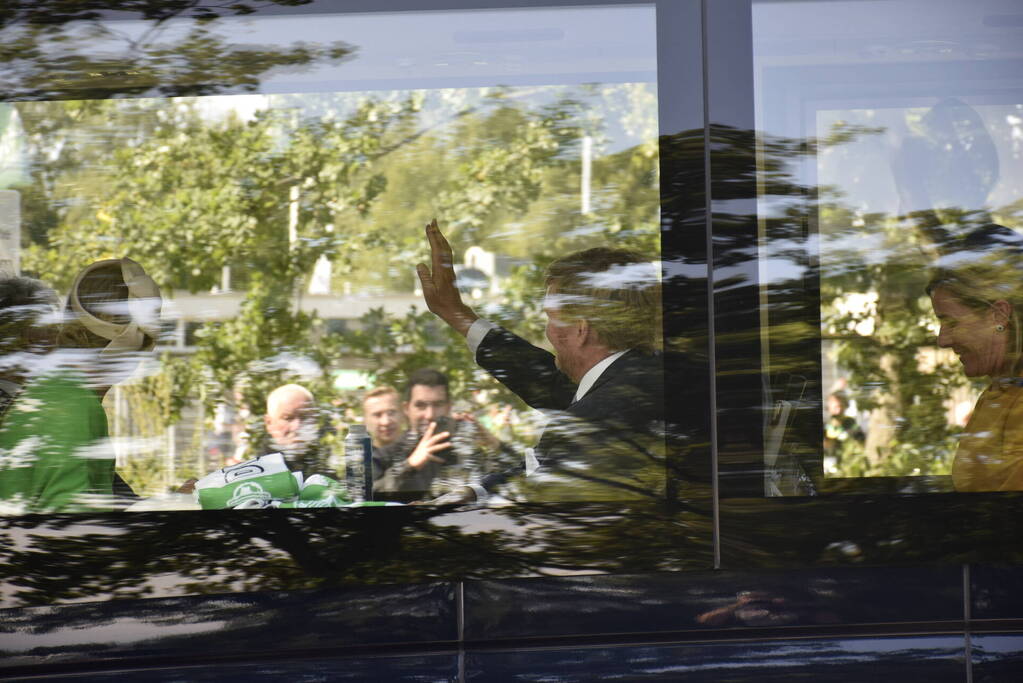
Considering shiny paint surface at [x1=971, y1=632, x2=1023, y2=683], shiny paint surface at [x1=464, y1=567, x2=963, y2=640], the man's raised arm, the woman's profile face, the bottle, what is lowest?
shiny paint surface at [x1=971, y1=632, x2=1023, y2=683]

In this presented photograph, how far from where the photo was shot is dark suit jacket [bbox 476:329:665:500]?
1819mm

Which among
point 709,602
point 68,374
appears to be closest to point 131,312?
point 68,374

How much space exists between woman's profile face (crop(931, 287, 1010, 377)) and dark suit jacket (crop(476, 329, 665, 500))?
0.56m

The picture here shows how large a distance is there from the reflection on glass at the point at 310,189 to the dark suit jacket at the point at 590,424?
3cm

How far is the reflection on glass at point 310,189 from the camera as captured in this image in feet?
5.89

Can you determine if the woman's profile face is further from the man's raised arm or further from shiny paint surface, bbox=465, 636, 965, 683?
the man's raised arm

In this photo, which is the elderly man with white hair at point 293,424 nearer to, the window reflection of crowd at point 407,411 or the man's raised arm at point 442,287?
the window reflection of crowd at point 407,411

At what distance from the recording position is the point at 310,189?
5.96 ft

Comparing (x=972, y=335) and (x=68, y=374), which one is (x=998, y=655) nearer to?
(x=972, y=335)

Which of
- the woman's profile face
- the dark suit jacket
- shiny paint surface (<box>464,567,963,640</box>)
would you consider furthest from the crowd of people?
the woman's profile face

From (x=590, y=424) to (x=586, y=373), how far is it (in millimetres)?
94

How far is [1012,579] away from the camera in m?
1.88

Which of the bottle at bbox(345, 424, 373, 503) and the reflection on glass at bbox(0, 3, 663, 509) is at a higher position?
the reflection on glass at bbox(0, 3, 663, 509)

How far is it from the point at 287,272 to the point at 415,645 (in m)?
0.72
